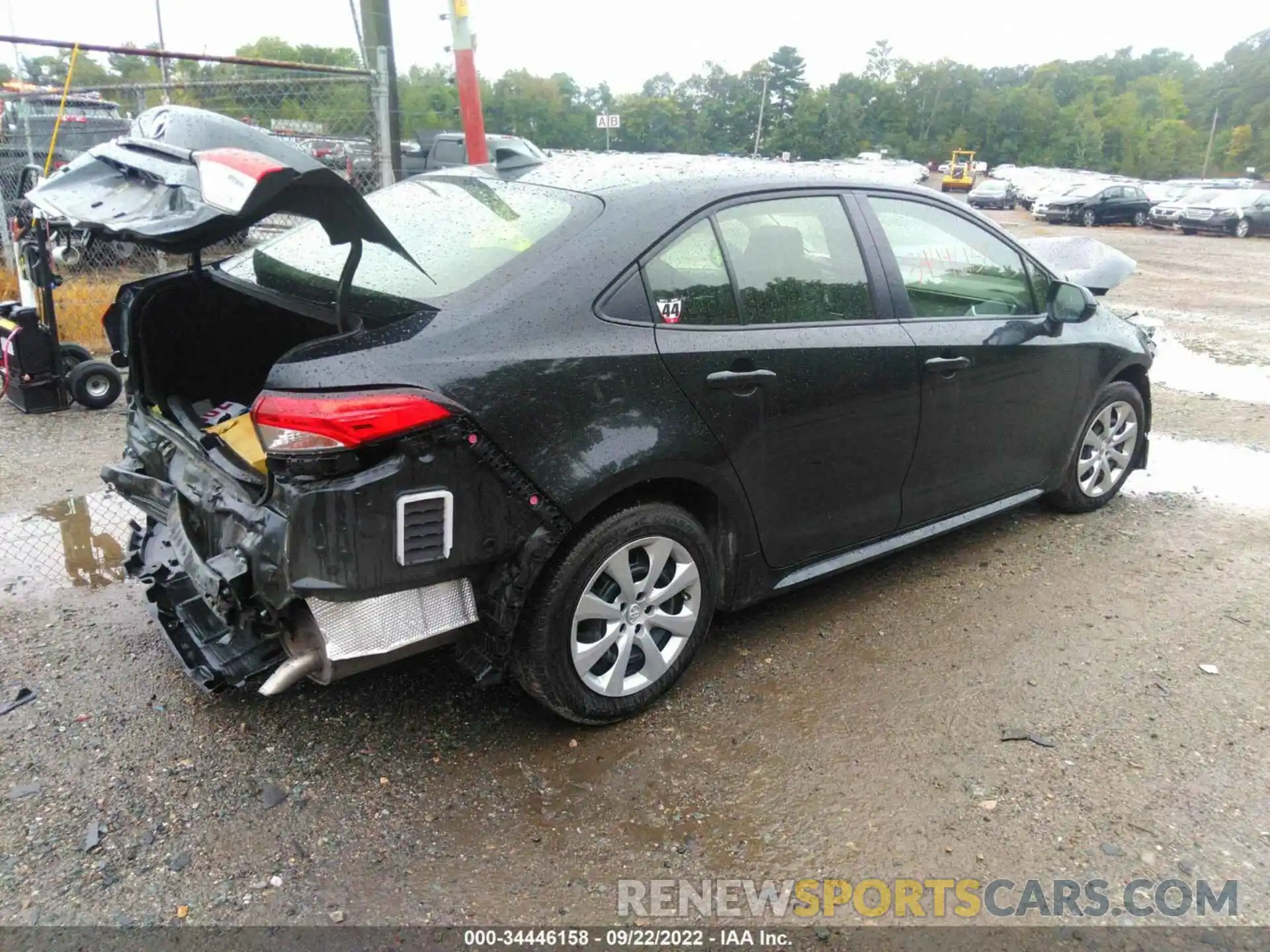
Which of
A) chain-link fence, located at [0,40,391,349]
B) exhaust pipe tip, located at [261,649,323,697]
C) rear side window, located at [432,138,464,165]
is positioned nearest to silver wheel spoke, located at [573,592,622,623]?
exhaust pipe tip, located at [261,649,323,697]

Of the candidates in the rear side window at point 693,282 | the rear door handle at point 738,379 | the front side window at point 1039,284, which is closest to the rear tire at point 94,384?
the rear side window at point 693,282

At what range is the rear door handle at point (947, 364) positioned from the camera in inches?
137

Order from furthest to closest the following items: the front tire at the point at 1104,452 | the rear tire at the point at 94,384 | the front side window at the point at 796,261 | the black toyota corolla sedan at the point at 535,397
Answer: the rear tire at the point at 94,384
the front tire at the point at 1104,452
the front side window at the point at 796,261
the black toyota corolla sedan at the point at 535,397

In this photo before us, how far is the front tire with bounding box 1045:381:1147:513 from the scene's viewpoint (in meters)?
4.56

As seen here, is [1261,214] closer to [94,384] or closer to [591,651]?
[94,384]

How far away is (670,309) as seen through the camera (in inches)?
111

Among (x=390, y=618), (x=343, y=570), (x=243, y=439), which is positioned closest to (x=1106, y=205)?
(x=243, y=439)

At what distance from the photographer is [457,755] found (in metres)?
2.79

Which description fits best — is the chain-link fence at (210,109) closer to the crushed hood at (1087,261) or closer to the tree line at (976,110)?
the crushed hood at (1087,261)

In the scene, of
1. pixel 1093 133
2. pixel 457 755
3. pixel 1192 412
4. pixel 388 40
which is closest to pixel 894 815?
pixel 457 755

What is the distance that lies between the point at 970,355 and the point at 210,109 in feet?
19.7

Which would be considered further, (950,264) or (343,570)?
(950,264)

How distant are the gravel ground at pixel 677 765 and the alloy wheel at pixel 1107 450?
0.77 metres

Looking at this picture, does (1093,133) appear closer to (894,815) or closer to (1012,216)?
(1012,216)
